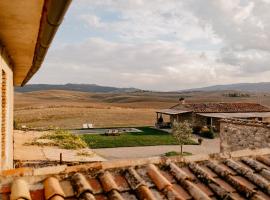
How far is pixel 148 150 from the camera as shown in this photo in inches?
1313

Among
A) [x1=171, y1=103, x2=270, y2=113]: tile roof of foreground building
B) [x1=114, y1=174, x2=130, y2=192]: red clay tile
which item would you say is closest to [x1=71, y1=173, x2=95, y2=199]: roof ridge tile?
[x1=114, y1=174, x2=130, y2=192]: red clay tile

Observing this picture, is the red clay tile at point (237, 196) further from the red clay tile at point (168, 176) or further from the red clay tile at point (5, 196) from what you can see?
the red clay tile at point (5, 196)

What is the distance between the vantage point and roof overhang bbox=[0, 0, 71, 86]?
3.22m

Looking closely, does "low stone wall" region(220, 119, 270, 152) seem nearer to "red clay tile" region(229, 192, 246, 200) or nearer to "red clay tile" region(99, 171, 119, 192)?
"red clay tile" region(229, 192, 246, 200)

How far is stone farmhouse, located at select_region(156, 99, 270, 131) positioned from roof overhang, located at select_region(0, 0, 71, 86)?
41.4 metres

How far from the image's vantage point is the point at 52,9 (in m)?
3.05

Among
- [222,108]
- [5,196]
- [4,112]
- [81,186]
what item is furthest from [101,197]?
[222,108]

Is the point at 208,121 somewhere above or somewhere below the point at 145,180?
below

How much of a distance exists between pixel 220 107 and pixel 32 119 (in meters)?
31.5

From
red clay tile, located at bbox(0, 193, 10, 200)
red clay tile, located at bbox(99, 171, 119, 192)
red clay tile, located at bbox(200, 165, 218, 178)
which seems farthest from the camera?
red clay tile, located at bbox(200, 165, 218, 178)

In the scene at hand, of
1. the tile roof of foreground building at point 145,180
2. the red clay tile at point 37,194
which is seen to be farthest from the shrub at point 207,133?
the red clay tile at point 37,194

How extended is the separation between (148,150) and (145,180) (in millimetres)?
29480

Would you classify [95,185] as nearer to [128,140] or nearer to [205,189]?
[205,189]

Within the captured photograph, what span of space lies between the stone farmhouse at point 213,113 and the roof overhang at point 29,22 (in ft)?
136
